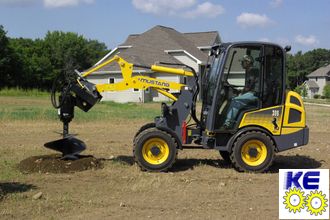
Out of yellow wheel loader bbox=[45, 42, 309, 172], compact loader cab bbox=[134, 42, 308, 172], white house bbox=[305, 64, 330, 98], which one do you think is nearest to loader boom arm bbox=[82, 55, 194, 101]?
yellow wheel loader bbox=[45, 42, 309, 172]

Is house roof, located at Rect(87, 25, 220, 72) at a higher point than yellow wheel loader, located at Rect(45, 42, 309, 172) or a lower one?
higher

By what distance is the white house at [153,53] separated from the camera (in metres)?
38.5

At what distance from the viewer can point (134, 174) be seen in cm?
888

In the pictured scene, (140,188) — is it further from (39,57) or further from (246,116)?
Result: (39,57)

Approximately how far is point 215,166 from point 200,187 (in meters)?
2.07

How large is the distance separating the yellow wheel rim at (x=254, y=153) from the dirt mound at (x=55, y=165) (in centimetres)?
292

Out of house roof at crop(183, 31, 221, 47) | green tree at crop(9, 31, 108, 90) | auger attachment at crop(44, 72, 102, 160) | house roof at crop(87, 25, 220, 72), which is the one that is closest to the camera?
auger attachment at crop(44, 72, 102, 160)

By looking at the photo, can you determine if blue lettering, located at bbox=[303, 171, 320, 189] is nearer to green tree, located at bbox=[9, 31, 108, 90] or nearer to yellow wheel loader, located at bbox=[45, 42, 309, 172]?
yellow wheel loader, located at bbox=[45, 42, 309, 172]

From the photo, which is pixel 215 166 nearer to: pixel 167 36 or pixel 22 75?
pixel 167 36

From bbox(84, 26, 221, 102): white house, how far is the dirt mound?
88.6ft

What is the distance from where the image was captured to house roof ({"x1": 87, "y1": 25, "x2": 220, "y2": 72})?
4025 cm

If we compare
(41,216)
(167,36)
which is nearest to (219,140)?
(41,216)

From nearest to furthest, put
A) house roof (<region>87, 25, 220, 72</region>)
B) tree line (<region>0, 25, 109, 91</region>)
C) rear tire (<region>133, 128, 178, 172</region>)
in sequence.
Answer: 1. rear tire (<region>133, 128, 178, 172</region>)
2. house roof (<region>87, 25, 220, 72</region>)
3. tree line (<region>0, 25, 109, 91</region>)

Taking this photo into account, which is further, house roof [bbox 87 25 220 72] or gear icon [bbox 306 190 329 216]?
house roof [bbox 87 25 220 72]
